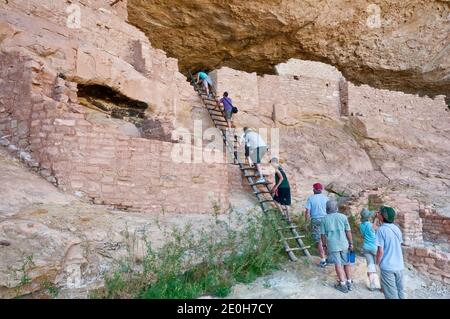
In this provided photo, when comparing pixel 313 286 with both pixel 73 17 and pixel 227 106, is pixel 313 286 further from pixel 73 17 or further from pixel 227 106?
pixel 73 17

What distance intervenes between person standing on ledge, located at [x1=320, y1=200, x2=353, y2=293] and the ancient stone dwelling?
162 cm

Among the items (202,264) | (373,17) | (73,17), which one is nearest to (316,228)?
(202,264)

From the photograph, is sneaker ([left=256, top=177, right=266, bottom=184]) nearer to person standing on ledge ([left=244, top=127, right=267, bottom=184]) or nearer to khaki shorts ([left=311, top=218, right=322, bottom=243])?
person standing on ledge ([left=244, top=127, right=267, bottom=184])

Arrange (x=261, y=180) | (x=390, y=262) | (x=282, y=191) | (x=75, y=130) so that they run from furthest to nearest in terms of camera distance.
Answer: (x=261, y=180) < (x=282, y=191) < (x=75, y=130) < (x=390, y=262)

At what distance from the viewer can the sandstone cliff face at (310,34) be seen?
10242 mm

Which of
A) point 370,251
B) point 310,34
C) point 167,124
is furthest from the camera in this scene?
point 310,34

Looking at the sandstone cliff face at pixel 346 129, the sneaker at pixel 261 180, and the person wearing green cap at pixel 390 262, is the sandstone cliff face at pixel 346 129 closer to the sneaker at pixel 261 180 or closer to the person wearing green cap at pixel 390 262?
the sneaker at pixel 261 180

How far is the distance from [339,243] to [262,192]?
1937mm

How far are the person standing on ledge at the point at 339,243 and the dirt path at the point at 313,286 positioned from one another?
0.42 ft

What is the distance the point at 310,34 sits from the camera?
11.4 meters

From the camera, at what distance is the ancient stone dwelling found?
206 inches

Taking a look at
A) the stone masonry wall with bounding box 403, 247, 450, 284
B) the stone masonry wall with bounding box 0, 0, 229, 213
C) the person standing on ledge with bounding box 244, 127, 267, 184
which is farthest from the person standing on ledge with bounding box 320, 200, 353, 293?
the person standing on ledge with bounding box 244, 127, 267, 184

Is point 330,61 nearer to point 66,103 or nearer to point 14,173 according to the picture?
point 66,103
